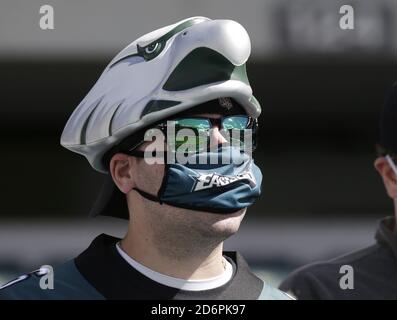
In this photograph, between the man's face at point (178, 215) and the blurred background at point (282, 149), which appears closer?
the man's face at point (178, 215)

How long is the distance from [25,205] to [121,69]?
27.5 ft

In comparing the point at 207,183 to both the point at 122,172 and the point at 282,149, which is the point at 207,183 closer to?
the point at 122,172

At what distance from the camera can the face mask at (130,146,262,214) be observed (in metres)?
3.56

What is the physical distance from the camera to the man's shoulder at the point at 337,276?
4266 mm

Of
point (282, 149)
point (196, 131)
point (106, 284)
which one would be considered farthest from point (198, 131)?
point (282, 149)

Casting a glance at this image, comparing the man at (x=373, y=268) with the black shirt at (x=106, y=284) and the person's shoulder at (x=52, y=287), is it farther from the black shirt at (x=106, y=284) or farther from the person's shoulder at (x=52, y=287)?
the person's shoulder at (x=52, y=287)

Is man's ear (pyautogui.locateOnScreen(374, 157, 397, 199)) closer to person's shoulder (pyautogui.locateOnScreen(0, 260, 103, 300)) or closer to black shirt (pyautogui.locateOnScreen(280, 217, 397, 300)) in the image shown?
black shirt (pyautogui.locateOnScreen(280, 217, 397, 300))

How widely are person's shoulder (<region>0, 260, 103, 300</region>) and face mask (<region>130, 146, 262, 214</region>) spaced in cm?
55

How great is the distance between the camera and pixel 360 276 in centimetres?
435

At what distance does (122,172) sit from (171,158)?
26cm

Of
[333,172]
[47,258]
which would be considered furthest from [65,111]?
[333,172]

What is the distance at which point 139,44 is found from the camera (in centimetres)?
367

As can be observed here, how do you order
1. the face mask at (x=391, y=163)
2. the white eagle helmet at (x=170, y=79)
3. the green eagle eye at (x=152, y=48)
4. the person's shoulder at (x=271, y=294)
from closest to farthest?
1. the white eagle helmet at (x=170, y=79)
2. the green eagle eye at (x=152, y=48)
3. the person's shoulder at (x=271, y=294)
4. the face mask at (x=391, y=163)

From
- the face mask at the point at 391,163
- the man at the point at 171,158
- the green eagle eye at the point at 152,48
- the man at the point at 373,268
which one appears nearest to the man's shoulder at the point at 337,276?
the man at the point at 373,268
